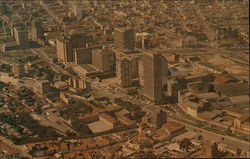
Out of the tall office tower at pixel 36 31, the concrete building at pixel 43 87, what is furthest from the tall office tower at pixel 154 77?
the tall office tower at pixel 36 31

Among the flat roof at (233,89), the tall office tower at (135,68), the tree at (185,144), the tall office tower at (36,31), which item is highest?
the tall office tower at (36,31)

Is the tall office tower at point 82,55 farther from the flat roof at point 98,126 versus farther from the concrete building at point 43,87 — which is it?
the flat roof at point 98,126

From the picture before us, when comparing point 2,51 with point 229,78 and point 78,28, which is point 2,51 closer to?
point 78,28

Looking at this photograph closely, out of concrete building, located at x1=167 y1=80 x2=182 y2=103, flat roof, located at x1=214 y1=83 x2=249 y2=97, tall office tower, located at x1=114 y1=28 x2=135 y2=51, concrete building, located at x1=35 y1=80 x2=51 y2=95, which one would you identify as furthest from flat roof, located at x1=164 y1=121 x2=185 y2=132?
tall office tower, located at x1=114 y1=28 x2=135 y2=51

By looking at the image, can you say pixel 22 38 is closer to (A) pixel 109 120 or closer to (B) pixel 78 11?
(B) pixel 78 11

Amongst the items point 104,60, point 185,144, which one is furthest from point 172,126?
point 104,60

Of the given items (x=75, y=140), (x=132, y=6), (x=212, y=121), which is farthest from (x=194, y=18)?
(x=75, y=140)

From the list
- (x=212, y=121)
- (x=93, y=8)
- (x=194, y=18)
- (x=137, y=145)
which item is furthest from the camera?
(x=93, y=8)
